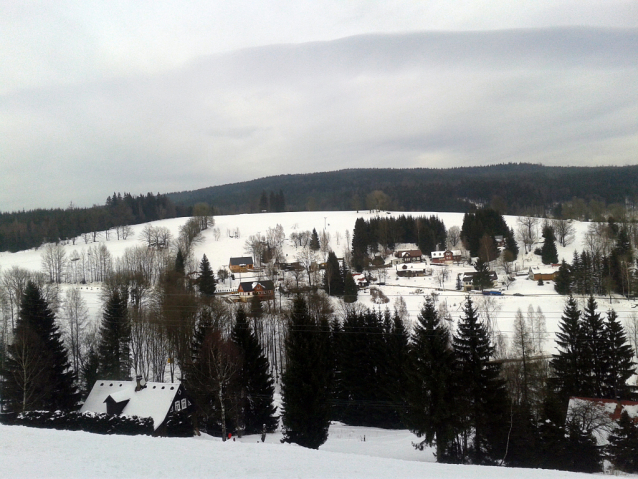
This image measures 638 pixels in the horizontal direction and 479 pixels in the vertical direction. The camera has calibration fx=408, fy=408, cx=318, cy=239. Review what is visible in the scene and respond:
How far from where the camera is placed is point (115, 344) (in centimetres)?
3147

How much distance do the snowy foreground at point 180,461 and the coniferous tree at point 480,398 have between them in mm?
6851

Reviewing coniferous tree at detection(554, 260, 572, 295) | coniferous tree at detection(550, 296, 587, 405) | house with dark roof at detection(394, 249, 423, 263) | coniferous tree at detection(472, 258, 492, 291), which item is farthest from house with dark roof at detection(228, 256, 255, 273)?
coniferous tree at detection(550, 296, 587, 405)

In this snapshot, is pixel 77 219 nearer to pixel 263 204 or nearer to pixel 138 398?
pixel 263 204

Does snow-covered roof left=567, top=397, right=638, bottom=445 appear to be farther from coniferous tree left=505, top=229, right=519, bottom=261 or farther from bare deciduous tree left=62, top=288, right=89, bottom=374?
coniferous tree left=505, top=229, right=519, bottom=261

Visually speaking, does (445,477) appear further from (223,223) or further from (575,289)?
(223,223)

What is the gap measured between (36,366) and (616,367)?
3257cm

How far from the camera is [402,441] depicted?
853 inches

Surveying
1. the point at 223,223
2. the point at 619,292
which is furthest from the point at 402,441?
the point at 223,223

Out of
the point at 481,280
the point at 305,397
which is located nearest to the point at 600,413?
the point at 305,397

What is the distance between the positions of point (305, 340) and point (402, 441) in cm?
835

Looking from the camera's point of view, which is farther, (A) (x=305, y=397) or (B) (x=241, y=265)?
(B) (x=241, y=265)

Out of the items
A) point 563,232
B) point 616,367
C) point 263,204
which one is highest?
point 263,204

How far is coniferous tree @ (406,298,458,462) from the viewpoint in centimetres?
1720

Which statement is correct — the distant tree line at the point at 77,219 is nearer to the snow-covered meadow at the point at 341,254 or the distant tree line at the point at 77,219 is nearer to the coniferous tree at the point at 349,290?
the snow-covered meadow at the point at 341,254
